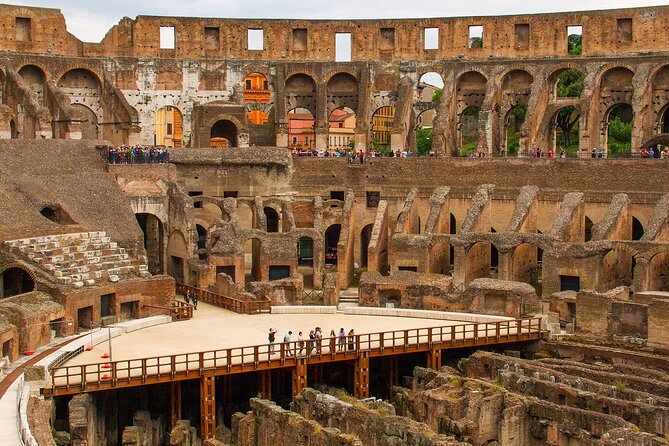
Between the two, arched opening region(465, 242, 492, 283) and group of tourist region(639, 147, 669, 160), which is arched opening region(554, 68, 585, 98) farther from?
arched opening region(465, 242, 492, 283)

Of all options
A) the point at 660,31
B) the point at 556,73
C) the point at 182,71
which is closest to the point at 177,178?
the point at 182,71

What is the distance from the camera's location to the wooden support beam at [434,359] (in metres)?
38.1

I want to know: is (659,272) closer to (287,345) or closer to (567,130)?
(287,345)

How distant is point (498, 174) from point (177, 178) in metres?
15.0

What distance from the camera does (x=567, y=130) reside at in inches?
2793

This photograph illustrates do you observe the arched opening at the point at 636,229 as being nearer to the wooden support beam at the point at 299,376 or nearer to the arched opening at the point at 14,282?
the wooden support beam at the point at 299,376

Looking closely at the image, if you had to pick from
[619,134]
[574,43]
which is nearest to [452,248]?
[619,134]

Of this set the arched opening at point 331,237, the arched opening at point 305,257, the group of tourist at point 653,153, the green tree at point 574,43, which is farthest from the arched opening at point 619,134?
the arched opening at point 305,257

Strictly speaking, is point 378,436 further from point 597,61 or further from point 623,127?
point 623,127

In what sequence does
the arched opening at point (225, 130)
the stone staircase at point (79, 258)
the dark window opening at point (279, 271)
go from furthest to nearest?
the arched opening at point (225, 130) < the dark window opening at point (279, 271) < the stone staircase at point (79, 258)

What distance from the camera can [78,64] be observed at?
5675 centimetres

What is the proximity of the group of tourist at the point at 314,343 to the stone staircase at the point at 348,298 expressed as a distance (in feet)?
21.4

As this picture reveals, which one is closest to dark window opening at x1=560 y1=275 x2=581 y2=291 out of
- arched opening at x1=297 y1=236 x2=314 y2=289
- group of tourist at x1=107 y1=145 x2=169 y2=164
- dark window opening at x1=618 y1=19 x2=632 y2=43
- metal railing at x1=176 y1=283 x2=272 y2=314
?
arched opening at x1=297 y1=236 x2=314 y2=289

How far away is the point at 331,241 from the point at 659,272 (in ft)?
58.6
